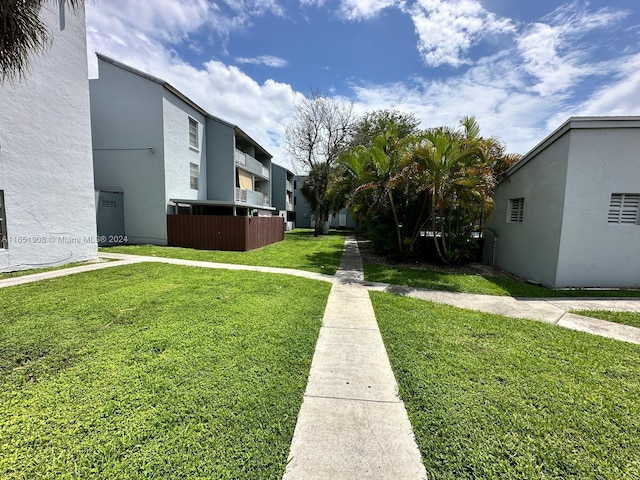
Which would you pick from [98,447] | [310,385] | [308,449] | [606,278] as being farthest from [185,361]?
[606,278]

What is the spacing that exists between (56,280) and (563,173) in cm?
1489

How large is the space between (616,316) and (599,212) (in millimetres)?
3837

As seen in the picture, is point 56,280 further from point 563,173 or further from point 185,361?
point 563,173

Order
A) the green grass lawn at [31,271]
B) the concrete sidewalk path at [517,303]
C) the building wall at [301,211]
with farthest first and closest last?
1. the building wall at [301,211]
2. the green grass lawn at [31,271]
3. the concrete sidewalk path at [517,303]

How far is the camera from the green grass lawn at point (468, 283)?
7.69 metres

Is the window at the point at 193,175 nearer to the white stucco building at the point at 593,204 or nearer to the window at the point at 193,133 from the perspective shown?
the window at the point at 193,133

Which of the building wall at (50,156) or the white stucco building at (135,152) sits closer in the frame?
the building wall at (50,156)

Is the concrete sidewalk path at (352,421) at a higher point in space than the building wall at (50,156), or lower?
lower

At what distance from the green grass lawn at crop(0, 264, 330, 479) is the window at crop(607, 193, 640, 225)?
9569 millimetres

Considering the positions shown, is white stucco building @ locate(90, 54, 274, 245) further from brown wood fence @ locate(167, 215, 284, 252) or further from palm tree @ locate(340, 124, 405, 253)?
palm tree @ locate(340, 124, 405, 253)

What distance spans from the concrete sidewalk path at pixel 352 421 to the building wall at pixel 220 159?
62.6ft

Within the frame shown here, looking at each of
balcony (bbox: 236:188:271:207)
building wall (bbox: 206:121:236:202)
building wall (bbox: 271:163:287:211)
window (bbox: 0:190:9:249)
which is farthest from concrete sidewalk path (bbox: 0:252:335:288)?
building wall (bbox: 271:163:287:211)

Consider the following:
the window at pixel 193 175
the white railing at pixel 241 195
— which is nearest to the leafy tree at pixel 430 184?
the white railing at pixel 241 195

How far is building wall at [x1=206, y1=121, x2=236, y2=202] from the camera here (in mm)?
21109
